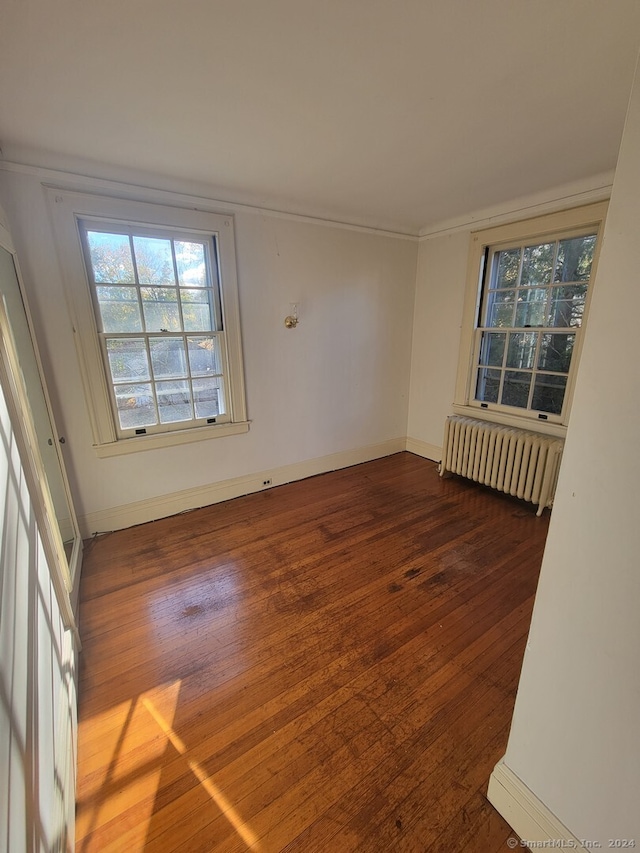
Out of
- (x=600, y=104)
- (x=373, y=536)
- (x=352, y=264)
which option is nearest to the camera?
(x=600, y=104)

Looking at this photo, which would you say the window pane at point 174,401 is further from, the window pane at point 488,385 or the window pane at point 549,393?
the window pane at point 549,393

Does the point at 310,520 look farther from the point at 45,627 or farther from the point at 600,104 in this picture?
the point at 600,104

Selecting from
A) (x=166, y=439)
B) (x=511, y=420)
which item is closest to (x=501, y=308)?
(x=511, y=420)

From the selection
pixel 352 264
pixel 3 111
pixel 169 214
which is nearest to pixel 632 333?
pixel 3 111

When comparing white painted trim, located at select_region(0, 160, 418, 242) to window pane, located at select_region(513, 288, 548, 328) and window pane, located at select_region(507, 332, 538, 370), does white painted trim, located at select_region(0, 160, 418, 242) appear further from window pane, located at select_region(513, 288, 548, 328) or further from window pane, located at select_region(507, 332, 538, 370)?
window pane, located at select_region(507, 332, 538, 370)

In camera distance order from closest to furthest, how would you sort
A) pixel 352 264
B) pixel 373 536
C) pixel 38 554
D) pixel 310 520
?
pixel 38 554 → pixel 373 536 → pixel 310 520 → pixel 352 264

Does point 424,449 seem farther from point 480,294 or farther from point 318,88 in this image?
point 318,88

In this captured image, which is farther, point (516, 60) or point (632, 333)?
point (516, 60)

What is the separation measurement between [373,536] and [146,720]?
1.76 metres

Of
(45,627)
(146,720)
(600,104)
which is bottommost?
(146,720)

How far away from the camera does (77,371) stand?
8.14 ft

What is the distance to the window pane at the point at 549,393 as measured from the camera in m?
3.02

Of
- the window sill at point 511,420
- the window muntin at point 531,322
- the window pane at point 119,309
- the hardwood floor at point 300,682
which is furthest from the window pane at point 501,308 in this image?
the window pane at point 119,309

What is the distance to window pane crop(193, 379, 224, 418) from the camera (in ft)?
9.94
